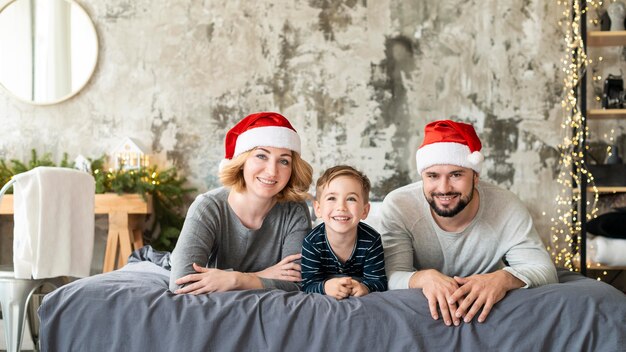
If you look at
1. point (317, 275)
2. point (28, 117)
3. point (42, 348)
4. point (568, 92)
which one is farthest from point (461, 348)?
point (28, 117)

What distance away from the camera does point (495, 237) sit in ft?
7.74

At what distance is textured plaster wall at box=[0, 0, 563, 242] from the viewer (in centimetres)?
491

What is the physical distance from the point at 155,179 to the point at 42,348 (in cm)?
283

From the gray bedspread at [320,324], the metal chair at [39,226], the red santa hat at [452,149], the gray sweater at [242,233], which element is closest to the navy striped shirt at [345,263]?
the gray sweater at [242,233]

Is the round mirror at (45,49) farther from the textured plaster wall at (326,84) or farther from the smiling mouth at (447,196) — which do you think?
the smiling mouth at (447,196)

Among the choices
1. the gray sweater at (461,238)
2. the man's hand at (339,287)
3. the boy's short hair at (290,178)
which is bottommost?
the man's hand at (339,287)

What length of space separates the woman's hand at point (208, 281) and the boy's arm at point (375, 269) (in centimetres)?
40

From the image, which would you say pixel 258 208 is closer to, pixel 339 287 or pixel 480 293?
pixel 339 287

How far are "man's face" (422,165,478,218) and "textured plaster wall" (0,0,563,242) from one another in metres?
2.58

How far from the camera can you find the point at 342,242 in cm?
221

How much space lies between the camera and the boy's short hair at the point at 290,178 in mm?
2443

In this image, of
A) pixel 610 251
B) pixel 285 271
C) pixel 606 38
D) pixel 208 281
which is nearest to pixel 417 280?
pixel 285 271

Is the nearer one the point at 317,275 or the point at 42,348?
the point at 42,348

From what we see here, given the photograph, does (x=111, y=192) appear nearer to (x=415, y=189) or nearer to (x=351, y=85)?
(x=351, y=85)
